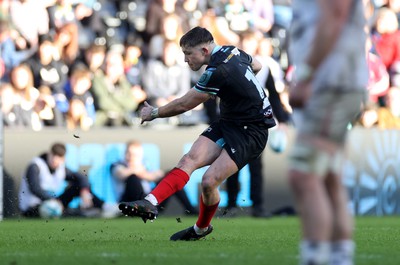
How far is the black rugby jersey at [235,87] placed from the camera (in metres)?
10.4

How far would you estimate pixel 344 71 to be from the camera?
6223mm

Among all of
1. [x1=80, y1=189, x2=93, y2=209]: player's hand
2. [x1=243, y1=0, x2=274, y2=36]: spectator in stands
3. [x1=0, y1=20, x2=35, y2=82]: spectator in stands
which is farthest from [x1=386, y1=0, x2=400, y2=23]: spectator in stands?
[x1=80, y1=189, x2=93, y2=209]: player's hand

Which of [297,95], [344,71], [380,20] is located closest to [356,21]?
[344,71]

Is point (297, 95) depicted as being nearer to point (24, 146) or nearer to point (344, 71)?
point (344, 71)

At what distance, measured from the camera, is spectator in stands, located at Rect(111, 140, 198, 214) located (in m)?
16.4

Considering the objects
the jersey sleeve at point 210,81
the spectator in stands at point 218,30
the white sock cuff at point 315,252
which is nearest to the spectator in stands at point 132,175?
the spectator in stands at point 218,30

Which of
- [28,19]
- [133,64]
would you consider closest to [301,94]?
[133,64]

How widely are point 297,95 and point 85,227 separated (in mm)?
8386

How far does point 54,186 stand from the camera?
631 inches

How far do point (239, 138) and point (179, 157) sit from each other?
627 cm

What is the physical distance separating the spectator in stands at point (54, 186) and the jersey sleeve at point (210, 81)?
5.94 m

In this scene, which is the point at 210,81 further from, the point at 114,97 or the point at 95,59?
the point at 95,59

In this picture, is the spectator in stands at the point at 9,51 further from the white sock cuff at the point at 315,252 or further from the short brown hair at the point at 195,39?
the white sock cuff at the point at 315,252

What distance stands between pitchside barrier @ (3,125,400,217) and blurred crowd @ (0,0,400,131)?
2.62ft
